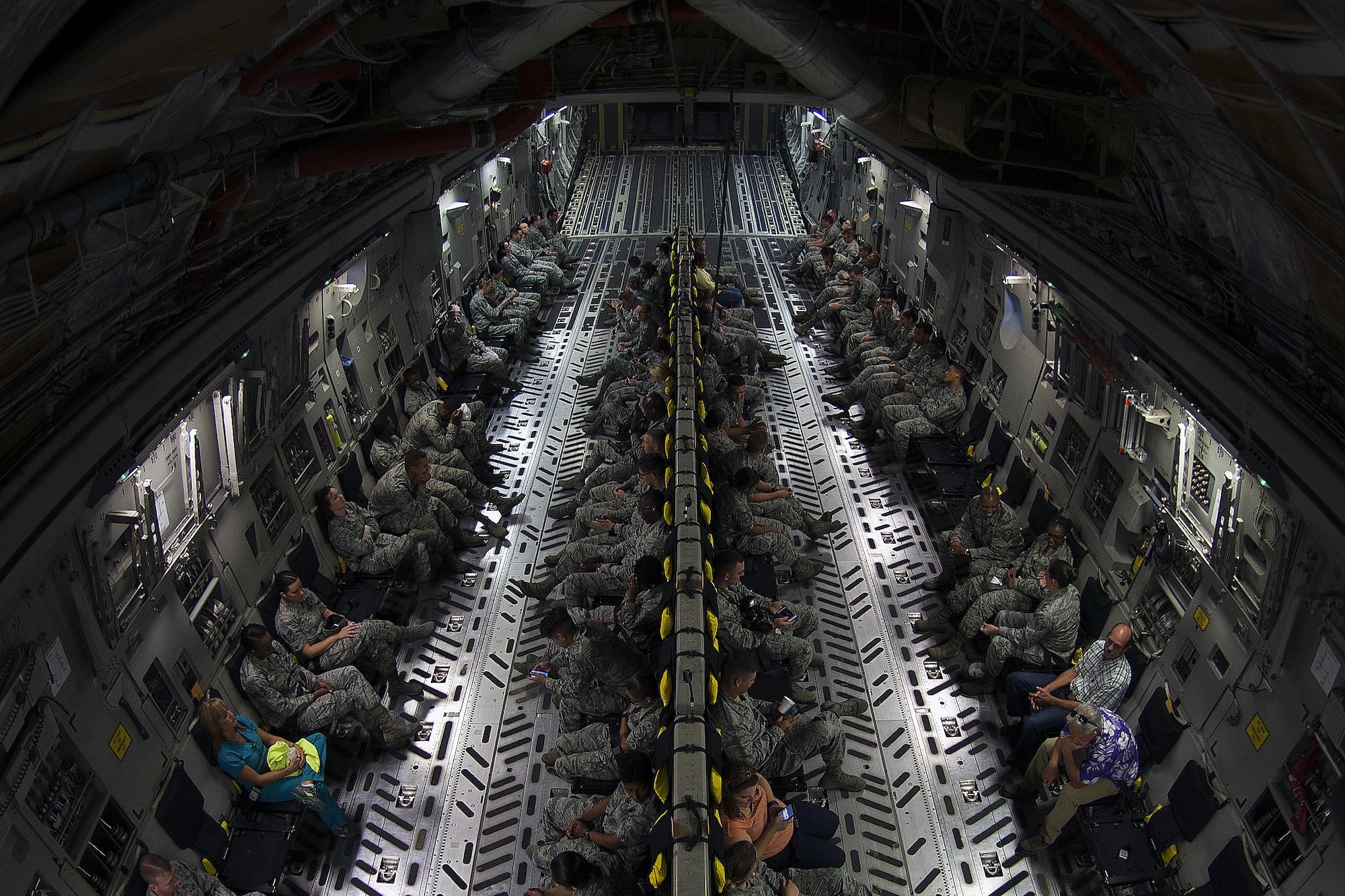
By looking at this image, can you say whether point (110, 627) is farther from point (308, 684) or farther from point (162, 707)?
point (308, 684)

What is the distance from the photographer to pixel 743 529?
6.27 m

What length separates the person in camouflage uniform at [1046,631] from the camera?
5.29 meters

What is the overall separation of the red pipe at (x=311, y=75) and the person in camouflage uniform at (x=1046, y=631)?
4.86 m

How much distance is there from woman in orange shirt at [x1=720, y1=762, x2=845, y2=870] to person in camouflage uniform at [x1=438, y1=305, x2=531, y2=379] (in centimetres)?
636

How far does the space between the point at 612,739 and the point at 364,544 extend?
2.71m

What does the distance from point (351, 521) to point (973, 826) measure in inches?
182

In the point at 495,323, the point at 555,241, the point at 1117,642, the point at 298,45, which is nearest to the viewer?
the point at 298,45

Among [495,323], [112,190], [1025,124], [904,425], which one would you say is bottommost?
[904,425]

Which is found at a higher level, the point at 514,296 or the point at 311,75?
the point at 311,75

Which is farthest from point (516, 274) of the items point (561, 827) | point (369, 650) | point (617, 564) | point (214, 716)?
point (561, 827)

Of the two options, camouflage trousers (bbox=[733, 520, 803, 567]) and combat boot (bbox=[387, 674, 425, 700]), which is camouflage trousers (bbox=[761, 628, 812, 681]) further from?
combat boot (bbox=[387, 674, 425, 700])

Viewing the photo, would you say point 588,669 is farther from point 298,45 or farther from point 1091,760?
point 298,45

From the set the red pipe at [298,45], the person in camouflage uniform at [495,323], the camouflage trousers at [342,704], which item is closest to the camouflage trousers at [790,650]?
the camouflage trousers at [342,704]

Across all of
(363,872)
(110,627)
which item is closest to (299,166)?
(110,627)
